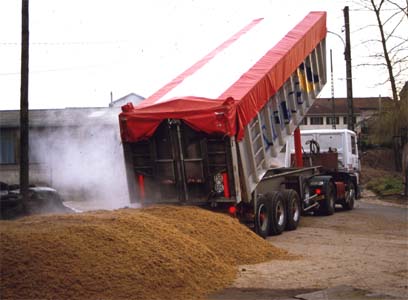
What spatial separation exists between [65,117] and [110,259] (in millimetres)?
17502

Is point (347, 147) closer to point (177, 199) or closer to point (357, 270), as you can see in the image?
point (177, 199)

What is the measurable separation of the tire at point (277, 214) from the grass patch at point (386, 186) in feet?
54.3

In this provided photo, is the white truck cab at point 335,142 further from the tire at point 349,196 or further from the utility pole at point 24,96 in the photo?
the utility pole at point 24,96

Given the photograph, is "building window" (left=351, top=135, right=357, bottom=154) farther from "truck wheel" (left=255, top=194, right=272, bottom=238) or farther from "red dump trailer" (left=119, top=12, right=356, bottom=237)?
"truck wheel" (left=255, top=194, right=272, bottom=238)

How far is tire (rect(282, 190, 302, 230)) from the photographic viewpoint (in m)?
15.6

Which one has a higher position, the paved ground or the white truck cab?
the white truck cab

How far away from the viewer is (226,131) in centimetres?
1233

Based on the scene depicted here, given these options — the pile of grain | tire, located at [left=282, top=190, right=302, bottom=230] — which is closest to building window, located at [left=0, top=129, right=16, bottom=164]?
tire, located at [left=282, top=190, right=302, bottom=230]

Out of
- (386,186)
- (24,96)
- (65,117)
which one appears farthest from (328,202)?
(386,186)

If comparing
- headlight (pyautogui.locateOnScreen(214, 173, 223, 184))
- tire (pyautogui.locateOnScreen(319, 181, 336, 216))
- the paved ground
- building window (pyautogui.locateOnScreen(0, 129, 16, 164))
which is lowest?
the paved ground

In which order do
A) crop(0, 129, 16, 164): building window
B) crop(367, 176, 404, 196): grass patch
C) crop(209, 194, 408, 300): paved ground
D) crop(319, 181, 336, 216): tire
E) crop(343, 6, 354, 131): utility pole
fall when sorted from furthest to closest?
crop(343, 6, 354, 131): utility pole, crop(367, 176, 404, 196): grass patch, crop(0, 129, 16, 164): building window, crop(319, 181, 336, 216): tire, crop(209, 194, 408, 300): paved ground

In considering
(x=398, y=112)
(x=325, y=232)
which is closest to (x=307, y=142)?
(x=325, y=232)

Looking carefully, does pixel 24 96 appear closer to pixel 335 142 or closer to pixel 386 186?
pixel 335 142

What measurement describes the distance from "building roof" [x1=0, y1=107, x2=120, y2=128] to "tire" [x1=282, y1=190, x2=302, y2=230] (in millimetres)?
7053
